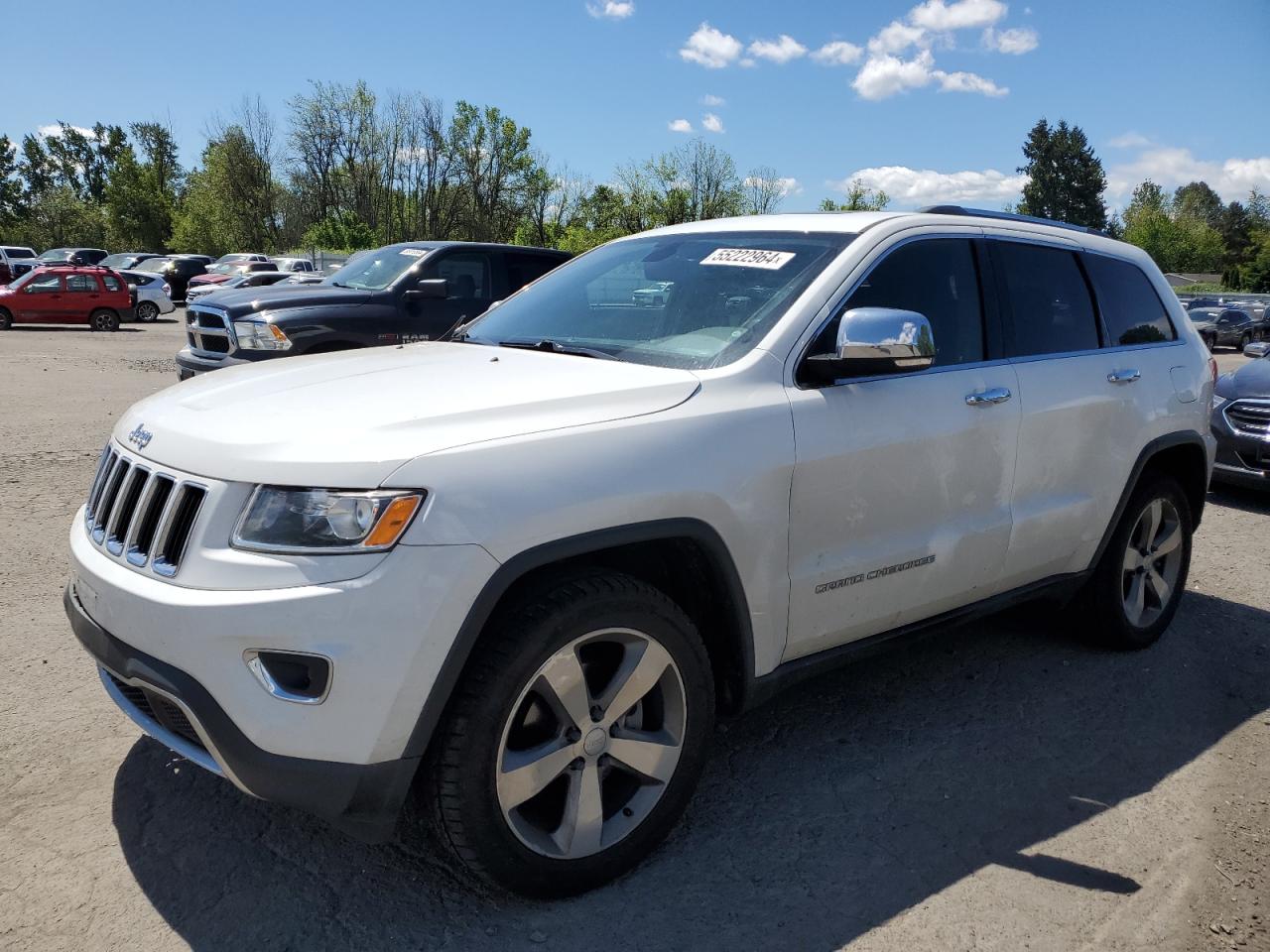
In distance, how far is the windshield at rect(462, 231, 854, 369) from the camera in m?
3.22

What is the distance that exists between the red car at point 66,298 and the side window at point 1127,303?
25.2 metres

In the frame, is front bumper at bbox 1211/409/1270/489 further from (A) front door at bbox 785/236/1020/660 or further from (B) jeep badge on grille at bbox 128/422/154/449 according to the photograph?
(B) jeep badge on grille at bbox 128/422/154/449

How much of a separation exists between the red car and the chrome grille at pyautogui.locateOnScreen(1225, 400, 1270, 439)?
24374mm

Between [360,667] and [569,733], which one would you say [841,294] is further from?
[360,667]

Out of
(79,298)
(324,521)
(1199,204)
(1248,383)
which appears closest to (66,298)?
(79,298)

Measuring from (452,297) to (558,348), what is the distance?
22.5ft

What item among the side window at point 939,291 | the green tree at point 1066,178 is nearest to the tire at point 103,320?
the side window at point 939,291

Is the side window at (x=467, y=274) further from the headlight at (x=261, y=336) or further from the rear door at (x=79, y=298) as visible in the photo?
the rear door at (x=79, y=298)

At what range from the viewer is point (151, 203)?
63531mm

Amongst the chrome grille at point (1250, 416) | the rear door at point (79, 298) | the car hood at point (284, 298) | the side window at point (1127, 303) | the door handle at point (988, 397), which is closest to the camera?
the door handle at point (988, 397)

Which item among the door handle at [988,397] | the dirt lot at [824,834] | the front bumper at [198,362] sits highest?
the door handle at [988,397]

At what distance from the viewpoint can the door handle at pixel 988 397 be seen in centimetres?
356

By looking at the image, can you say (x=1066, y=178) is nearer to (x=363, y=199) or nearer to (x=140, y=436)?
(x=363, y=199)

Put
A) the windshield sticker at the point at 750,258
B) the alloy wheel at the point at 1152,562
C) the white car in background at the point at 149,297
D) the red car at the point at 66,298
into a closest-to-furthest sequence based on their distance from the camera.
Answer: the windshield sticker at the point at 750,258
the alloy wheel at the point at 1152,562
the red car at the point at 66,298
the white car in background at the point at 149,297
